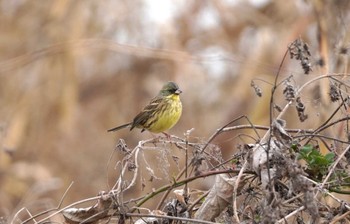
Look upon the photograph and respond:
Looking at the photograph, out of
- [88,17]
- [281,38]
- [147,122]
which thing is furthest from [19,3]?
[147,122]

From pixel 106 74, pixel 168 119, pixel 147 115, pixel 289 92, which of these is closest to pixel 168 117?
pixel 168 119

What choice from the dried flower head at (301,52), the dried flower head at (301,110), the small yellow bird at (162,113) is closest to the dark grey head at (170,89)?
the small yellow bird at (162,113)

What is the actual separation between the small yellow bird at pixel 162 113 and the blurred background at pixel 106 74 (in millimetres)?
1382

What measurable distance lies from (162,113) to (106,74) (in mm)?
5257

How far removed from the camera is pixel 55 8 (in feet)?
27.0

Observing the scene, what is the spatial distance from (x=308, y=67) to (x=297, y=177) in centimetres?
64

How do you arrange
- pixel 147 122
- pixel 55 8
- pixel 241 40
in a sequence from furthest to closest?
pixel 241 40 < pixel 55 8 < pixel 147 122

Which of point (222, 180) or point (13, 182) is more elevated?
point (13, 182)

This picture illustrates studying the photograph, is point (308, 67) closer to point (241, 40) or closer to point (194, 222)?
point (194, 222)

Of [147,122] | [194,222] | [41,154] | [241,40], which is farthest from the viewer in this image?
[241,40]

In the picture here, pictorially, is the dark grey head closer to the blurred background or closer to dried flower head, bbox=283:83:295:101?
the blurred background

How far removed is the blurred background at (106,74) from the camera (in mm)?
8203

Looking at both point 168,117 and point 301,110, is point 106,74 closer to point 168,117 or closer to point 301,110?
point 168,117

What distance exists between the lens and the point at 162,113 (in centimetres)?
536
